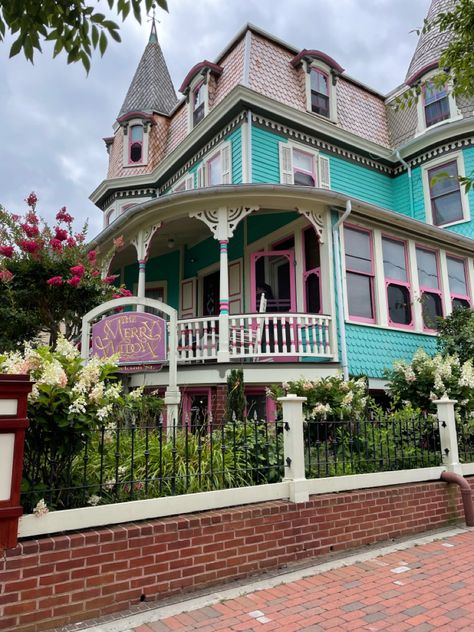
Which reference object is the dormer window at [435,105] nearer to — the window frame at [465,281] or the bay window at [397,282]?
the window frame at [465,281]

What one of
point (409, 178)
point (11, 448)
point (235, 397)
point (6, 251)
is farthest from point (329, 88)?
point (11, 448)

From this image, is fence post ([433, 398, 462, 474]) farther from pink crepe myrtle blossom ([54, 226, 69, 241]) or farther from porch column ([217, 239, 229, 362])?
pink crepe myrtle blossom ([54, 226, 69, 241])

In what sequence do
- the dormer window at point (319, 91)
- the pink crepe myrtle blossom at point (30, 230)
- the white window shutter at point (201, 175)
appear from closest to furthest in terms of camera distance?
the pink crepe myrtle blossom at point (30, 230) < the white window shutter at point (201, 175) < the dormer window at point (319, 91)

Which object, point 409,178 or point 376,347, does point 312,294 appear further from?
point 409,178

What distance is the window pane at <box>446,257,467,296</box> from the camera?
11.7m

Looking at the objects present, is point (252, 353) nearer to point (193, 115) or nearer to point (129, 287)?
point (129, 287)

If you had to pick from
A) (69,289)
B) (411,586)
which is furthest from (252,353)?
(411,586)

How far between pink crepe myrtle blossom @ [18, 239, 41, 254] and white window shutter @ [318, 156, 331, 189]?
25.4 feet

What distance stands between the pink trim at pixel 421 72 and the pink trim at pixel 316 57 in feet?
8.33

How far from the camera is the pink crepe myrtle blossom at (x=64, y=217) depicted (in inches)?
369

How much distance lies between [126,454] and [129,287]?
32.2 ft

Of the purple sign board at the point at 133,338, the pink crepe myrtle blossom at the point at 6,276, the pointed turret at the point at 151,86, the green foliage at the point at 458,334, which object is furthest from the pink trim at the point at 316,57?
the purple sign board at the point at 133,338

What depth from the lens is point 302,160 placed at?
1306 centimetres

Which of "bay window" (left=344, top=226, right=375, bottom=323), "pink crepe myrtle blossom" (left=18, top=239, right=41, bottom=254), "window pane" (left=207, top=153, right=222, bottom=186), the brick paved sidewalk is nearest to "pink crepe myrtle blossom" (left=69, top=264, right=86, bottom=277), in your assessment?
"pink crepe myrtle blossom" (left=18, top=239, right=41, bottom=254)
